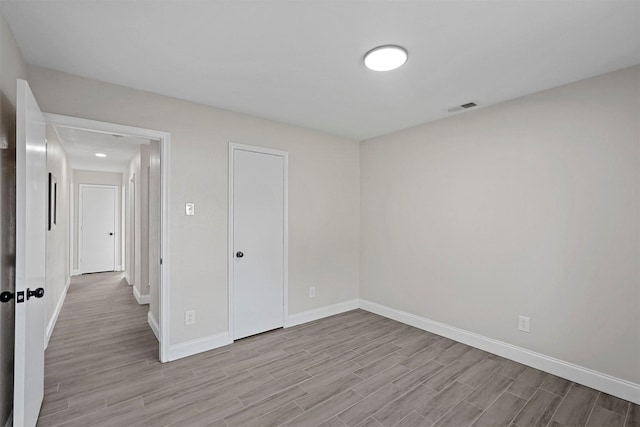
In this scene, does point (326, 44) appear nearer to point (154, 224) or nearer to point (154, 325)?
point (154, 224)

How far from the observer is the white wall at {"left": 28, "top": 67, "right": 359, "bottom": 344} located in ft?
8.43

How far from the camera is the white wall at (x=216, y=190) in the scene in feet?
8.43

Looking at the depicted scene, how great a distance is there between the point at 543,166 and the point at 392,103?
150cm

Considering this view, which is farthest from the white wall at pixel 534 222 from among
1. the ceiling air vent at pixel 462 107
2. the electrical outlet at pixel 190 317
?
the electrical outlet at pixel 190 317

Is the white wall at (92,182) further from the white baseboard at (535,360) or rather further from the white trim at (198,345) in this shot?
the white baseboard at (535,360)

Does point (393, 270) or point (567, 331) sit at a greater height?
point (393, 270)

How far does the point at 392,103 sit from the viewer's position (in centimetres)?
300

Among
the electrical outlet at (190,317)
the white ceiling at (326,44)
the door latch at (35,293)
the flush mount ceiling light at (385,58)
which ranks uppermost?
the white ceiling at (326,44)

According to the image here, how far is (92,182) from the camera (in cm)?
730

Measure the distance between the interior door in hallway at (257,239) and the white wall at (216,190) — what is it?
0.13m

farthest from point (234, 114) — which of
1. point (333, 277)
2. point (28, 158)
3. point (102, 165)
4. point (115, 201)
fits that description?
point (115, 201)

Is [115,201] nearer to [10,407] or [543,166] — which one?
[10,407]

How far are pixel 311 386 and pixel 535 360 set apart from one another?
206cm

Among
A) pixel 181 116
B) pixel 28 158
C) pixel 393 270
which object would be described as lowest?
pixel 393 270
